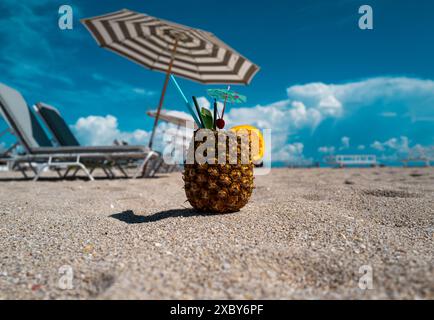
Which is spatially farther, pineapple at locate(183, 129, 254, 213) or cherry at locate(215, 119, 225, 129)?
cherry at locate(215, 119, 225, 129)

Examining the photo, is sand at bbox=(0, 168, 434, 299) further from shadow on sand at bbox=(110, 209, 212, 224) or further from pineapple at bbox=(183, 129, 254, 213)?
pineapple at bbox=(183, 129, 254, 213)

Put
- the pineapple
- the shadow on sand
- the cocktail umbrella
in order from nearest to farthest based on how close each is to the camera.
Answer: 1. the pineapple
2. the shadow on sand
3. the cocktail umbrella

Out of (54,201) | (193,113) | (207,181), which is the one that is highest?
(193,113)

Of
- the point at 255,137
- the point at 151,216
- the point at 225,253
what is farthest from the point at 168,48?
the point at 225,253

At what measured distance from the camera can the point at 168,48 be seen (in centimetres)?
661

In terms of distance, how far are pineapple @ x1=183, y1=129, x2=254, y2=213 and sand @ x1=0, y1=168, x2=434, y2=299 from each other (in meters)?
0.13

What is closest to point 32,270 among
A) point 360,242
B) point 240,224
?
point 240,224

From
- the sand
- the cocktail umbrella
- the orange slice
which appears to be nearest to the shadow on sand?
the sand

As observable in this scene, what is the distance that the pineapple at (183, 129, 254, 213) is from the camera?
7.31 ft

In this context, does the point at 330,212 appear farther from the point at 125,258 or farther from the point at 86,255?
the point at 86,255

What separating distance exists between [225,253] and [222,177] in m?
0.86

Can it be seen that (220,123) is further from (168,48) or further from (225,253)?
(168,48)

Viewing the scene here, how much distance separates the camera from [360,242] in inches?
64.7

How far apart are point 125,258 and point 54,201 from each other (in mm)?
2349
